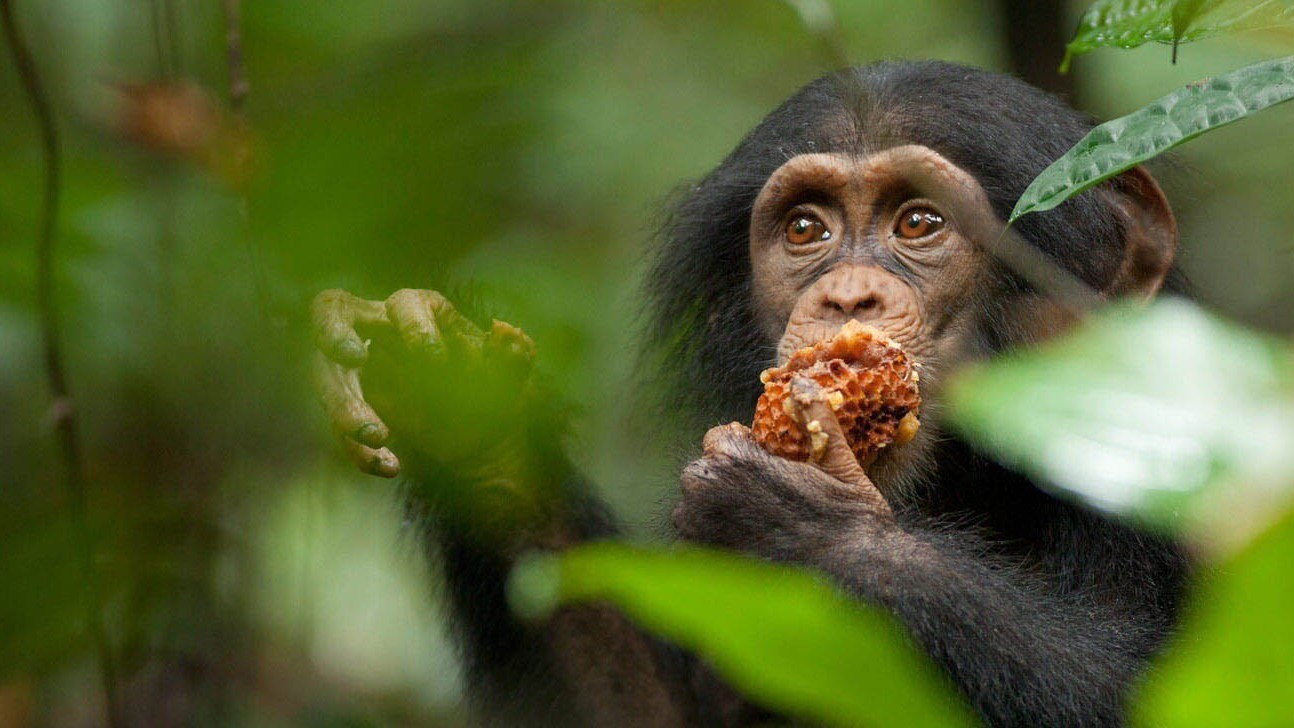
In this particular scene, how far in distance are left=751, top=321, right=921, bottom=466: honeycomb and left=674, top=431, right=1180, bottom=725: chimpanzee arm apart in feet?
0.30

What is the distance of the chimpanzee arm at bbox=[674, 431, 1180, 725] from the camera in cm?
289

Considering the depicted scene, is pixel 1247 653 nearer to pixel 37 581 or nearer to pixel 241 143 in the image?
pixel 241 143

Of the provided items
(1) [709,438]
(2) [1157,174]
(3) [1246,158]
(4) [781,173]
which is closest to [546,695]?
(1) [709,438]

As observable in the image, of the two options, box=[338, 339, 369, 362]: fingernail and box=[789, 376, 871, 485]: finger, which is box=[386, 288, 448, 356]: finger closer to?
box=[338, 339, 369, 362]: fingernail

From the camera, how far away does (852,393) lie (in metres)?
3.17

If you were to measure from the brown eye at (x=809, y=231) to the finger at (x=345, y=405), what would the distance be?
4.87ft

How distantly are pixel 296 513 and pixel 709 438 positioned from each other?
262 centimetres

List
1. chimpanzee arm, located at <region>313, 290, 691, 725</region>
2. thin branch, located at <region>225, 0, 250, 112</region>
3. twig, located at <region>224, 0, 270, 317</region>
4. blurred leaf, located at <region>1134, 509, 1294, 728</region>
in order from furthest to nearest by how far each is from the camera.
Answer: chimpanzee arm, located at <region>313, 290, 691, 725</region> → thin branch, located at <region>225, 0, 250, 112</region> → twig, located at <region>224, 0, 270, 317</region> → blurred leaf, located at <region>1134, 509, 1294, 728</region>

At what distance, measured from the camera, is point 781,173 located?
4047 millimetres

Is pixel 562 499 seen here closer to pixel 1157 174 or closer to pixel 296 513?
pixel 296 513

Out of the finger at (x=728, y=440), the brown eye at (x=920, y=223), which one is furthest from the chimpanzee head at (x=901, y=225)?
the finger at (x=728, y=440)

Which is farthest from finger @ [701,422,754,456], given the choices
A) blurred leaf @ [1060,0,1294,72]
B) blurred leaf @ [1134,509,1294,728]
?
blurred leaf @ [1134,509,1294,728]

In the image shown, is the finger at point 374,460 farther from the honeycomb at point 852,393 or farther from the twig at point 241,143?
the honeycomb at point 852,393

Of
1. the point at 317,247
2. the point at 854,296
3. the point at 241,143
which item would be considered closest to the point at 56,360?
the point at 241,143
